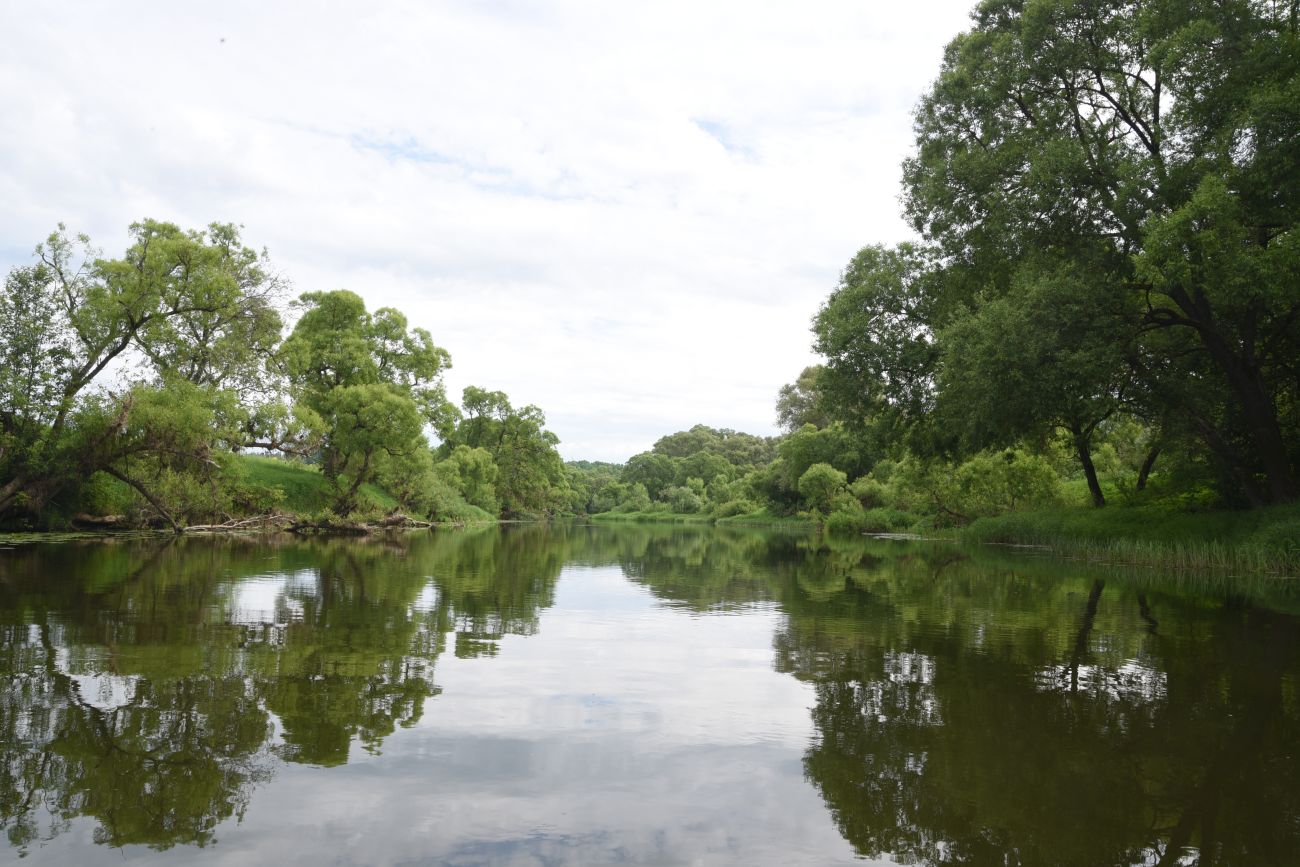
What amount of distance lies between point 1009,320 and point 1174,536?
9.19 m

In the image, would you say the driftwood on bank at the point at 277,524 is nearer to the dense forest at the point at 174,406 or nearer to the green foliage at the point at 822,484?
the dense forest at the point at 174,406

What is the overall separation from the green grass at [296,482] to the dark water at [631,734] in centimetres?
2931

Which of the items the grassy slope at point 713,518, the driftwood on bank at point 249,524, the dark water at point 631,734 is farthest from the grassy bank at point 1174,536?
the grassy slope at point 713,518

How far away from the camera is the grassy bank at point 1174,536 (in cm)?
1944

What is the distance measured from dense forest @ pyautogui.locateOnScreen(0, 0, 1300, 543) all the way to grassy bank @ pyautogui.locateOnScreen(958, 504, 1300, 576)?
1.02 m

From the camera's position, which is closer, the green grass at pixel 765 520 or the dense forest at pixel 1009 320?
the dense forest at pixel 1009 320

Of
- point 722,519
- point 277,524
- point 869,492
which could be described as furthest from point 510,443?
point 277,524

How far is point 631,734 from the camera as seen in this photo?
19.4 ft

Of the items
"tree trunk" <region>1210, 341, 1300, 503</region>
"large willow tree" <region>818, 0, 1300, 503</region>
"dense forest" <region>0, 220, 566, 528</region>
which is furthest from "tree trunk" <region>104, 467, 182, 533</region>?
"tree trunk" <region>1210, 341, 1300, 503</region>

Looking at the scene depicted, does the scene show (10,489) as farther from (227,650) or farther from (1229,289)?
(1229,289)

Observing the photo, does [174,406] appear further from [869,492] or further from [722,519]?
[722,519]

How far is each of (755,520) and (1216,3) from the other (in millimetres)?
66283

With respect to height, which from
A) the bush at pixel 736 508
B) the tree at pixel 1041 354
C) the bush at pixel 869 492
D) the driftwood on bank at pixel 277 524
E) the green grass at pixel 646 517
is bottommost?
the green grass at pixel 646 517

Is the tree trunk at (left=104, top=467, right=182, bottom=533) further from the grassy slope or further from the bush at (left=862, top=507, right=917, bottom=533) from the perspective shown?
the grassy slope
